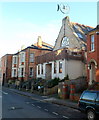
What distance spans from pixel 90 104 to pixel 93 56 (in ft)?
35.4

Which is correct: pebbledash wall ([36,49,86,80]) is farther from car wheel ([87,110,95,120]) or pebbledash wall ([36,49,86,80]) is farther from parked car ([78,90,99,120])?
car wheel ([87,110,95,120])

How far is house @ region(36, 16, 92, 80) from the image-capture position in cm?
Result: 2545

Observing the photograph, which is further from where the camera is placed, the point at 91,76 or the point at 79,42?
the point at 79,42

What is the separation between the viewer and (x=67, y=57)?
25031mm

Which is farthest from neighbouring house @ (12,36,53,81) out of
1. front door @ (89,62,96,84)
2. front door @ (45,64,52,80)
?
front door @ (89,62,96,84)

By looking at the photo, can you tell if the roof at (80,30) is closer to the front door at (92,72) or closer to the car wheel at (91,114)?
the front door at (92,72)

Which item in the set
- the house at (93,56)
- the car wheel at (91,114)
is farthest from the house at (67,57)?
the car wheel at (91,114)

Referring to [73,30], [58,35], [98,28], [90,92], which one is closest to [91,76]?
[98,28]

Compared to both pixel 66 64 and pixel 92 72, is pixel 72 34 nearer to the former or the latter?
pixel 66 64

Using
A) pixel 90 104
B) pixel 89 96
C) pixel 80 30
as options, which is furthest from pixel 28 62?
pixel 90 104

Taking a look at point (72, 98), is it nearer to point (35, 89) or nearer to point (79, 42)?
point (35, 89)

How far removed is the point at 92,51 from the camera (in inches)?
771

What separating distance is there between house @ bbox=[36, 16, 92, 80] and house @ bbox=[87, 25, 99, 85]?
17.8 ft

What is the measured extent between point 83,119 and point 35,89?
17597 millimetres
